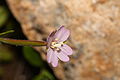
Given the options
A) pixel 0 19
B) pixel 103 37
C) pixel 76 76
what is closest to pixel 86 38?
pixel 103 37

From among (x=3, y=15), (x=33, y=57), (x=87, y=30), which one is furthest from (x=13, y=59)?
(x=87, y=30)

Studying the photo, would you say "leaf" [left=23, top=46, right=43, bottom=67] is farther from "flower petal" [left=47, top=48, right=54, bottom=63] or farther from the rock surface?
"flower petal" [left=47, top=48, right=54, bottom=63]

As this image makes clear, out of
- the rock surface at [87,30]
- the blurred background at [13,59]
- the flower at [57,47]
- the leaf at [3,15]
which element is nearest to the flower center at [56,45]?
the flower at [57,47]

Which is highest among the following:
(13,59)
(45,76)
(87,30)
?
(87,30)

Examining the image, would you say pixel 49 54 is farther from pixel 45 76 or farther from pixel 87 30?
pixel 45 76

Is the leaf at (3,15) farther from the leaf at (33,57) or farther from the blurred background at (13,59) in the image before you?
the leaf at (33,57)

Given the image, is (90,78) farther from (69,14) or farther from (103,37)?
(69,14)

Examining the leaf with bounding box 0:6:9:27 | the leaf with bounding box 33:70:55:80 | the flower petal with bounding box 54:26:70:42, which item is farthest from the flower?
the leaf with bounding box 0:6:9:27
